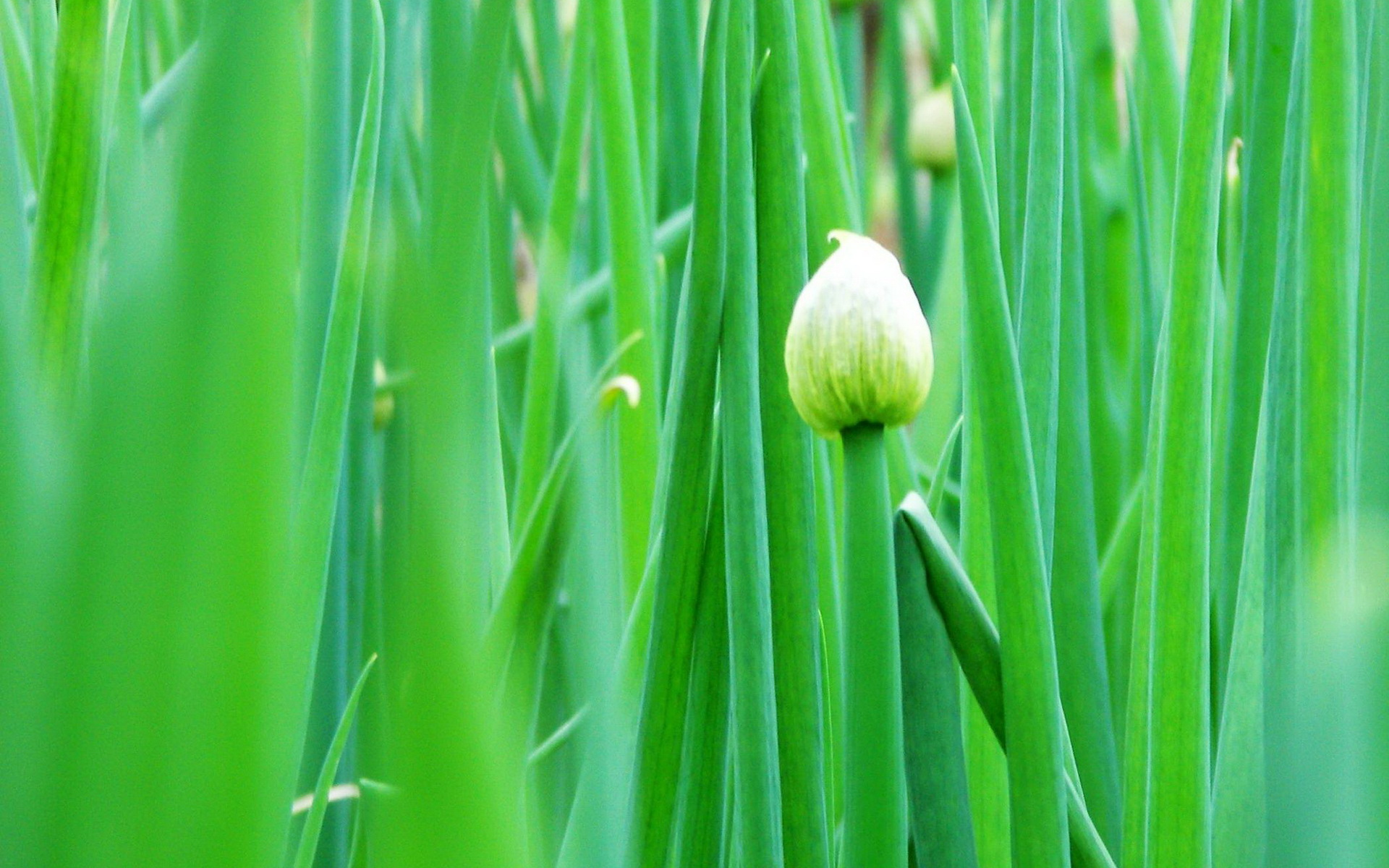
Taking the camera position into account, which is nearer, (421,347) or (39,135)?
(421,347)

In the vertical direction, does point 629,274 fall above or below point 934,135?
below

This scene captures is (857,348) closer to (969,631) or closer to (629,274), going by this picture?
(969,631)

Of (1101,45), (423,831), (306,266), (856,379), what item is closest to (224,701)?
(423,831)

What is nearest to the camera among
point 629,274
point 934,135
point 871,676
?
point 871,676

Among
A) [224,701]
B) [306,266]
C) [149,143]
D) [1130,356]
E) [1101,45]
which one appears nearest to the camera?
[224,701]

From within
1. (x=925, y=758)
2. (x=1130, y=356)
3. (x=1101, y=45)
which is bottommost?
(x=925, y=758)

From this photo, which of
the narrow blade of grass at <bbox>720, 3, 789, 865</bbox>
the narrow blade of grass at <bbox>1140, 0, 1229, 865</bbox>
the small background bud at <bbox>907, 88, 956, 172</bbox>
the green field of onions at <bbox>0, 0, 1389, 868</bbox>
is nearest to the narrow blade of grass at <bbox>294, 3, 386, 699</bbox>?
the green field of onions at <bbox>0, 0, 1389, 868</bbox>

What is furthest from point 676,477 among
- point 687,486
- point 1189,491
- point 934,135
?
point 934,135

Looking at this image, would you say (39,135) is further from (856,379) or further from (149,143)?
(856,379)
